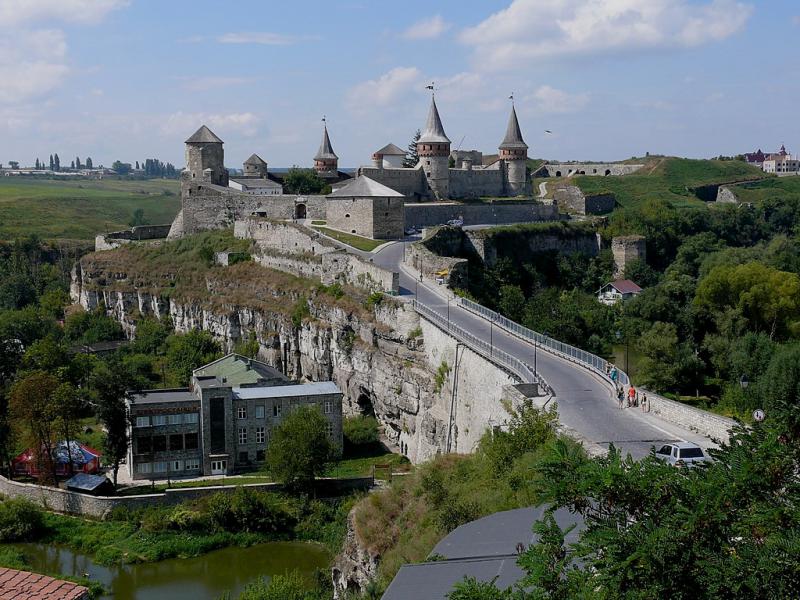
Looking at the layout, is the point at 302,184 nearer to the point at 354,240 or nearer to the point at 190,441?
the point at 354,240

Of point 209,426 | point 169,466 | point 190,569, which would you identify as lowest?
point 190,569

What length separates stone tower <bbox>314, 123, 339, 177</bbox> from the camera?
2650 inches

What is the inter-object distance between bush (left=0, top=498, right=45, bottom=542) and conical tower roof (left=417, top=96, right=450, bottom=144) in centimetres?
3645

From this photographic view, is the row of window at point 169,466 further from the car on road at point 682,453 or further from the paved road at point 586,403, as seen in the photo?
the car on road at point 682,453

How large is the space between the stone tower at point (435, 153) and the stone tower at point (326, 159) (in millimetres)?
8666

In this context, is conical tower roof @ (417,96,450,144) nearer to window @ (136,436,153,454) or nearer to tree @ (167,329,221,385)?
tree @ (167,329,221,385)

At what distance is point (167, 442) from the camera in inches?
1421

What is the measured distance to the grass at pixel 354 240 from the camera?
48.5 meters

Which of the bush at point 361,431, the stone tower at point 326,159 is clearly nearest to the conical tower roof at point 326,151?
the stone tower at point 326,159

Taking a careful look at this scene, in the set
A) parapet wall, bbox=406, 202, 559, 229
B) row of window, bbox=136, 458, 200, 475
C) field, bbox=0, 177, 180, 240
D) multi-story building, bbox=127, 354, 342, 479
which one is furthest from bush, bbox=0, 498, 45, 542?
field, bbox=0, 177, 180, 240

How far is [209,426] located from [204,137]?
3014 cm

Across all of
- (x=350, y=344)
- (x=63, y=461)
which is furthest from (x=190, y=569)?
(x=350, y=344)

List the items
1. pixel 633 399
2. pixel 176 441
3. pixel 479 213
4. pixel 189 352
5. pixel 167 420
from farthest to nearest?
1. pixel 479 213
2. pixel 189 352
3. pixel 176 441
4. pixel 167 420
5. pixel 633 399

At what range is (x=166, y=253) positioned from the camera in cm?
5984
